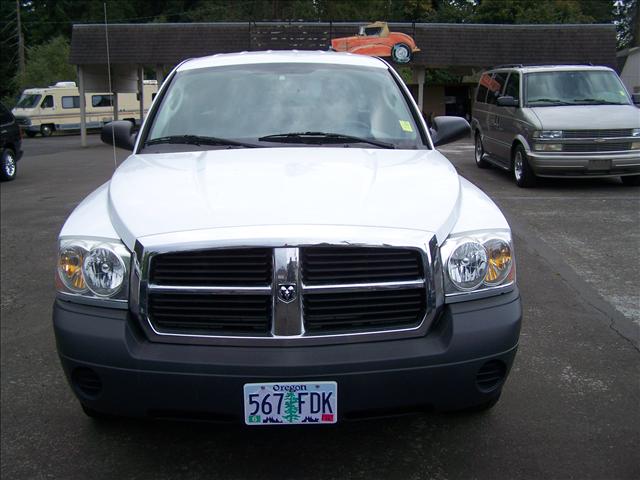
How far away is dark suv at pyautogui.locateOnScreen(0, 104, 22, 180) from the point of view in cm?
1409

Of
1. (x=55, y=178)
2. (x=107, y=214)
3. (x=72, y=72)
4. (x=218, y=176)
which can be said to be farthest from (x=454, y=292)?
(x=72, y=72)

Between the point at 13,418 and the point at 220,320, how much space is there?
5.35 feet

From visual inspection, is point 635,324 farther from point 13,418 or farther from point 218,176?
point 13,418

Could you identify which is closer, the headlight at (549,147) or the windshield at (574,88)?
the headlight at (549,147)

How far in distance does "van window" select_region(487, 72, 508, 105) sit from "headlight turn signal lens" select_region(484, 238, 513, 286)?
10.2 metres

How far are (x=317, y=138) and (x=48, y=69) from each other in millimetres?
42991

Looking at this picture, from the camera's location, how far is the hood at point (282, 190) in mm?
2781

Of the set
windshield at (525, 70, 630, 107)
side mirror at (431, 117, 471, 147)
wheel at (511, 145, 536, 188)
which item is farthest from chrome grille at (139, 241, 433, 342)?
windshield at (525, 70, 630, 107)

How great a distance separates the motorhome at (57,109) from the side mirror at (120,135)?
29.8 meters

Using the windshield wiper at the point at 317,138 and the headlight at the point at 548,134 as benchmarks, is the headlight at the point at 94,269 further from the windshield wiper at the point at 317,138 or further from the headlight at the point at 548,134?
the headlight at the point at 548,134

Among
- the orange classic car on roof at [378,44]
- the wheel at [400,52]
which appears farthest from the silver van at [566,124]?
the wheel at [400,52]

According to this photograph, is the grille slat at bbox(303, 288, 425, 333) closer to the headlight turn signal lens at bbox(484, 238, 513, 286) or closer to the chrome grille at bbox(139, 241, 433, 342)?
the chrome grille at bbox(139, 241, 433, 342)

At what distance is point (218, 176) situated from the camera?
3250mm

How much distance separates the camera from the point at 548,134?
10.5m
